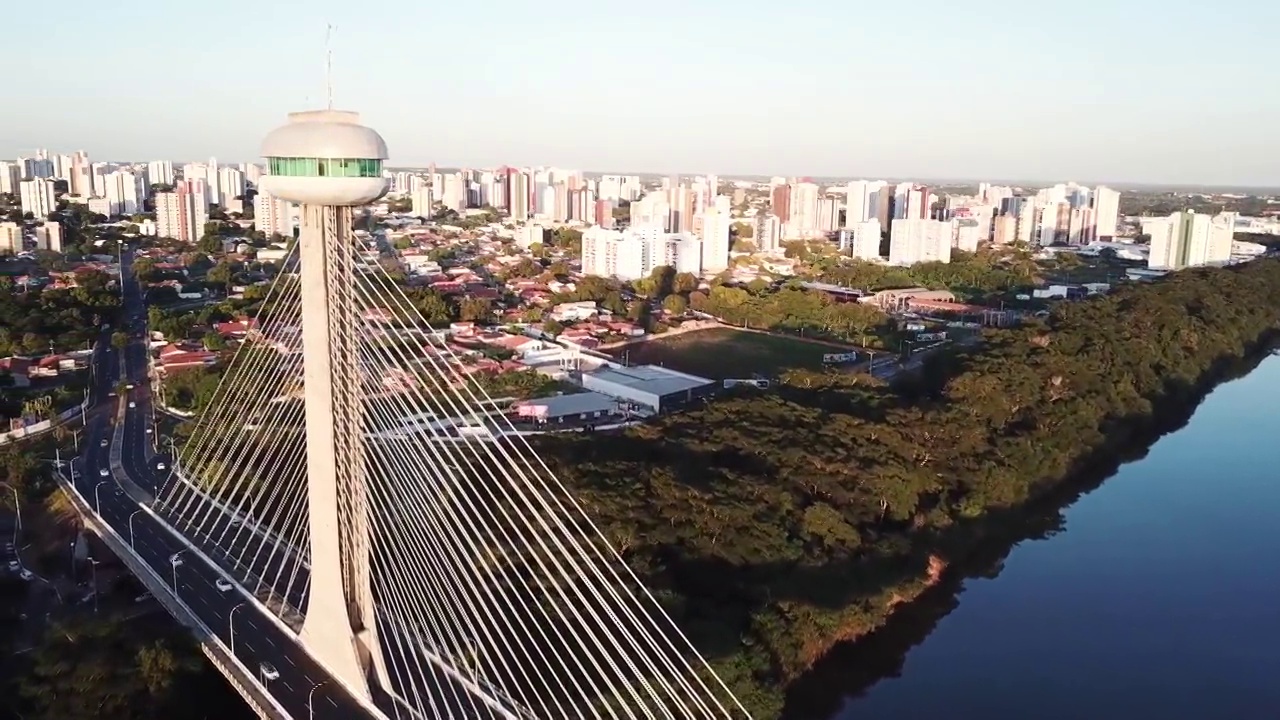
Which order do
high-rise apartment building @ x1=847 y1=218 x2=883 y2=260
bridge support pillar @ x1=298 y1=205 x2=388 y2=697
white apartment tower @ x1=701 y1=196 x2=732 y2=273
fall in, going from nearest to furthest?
1. bridge support pillar @ x1=298 y1=205 x2=388 y2=697
2. white apartment tower @ x1=701 y1=196 x2=732 y2=273
3. high-rise apartment building @ x1=847 y1=218 x2=883 y2=260

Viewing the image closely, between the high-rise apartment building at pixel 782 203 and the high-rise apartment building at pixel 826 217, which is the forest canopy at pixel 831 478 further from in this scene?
the high-rise apartment building at pixel 826 217

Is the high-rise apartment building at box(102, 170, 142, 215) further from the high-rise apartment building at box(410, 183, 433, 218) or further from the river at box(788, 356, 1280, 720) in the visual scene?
the river at box(788, 356, 1280, 720)

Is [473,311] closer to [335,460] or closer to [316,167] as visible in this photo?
[335,460]

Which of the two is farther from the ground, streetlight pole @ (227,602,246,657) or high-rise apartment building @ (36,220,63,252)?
high-rise apartment building @ (36,220,63,252)

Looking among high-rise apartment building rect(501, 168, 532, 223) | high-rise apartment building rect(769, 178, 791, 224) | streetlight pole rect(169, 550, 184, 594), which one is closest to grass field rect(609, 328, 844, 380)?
streetlight pole rect(169, 550, 184, 594)

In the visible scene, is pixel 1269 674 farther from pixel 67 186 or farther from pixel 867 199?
pixel 67 186

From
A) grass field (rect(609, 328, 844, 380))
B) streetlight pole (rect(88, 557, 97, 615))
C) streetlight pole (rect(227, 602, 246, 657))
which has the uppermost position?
streetlight pole (rect(227, 602, 246, 657))
